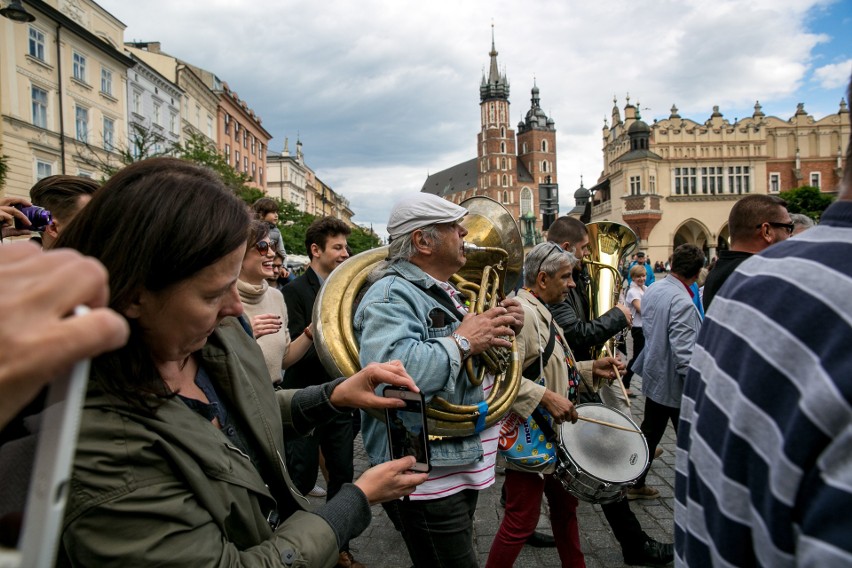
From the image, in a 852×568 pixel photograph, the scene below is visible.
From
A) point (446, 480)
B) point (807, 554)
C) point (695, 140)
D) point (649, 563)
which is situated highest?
point (695, 140)

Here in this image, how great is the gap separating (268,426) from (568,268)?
2.54 m

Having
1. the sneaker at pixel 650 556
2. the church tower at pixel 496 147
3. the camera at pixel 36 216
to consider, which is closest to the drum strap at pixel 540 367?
the sneaker at pixel 650 556

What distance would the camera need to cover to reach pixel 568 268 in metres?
3.64

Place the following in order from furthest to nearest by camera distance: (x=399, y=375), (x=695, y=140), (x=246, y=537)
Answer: (x=695, y=140) → (x=399, y=375) → (x=246, y=537)

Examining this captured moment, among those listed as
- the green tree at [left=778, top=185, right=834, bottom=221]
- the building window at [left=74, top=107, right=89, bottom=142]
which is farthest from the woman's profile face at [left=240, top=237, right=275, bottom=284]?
the green tree at [left=778, top=185, right=834, bottom=221]

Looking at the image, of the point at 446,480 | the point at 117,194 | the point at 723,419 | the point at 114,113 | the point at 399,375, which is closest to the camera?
the point at 723,419

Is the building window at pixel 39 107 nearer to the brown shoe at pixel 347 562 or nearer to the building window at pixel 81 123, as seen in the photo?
the building window at pixel 81 123

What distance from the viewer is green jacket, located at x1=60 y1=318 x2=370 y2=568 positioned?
1058 millimetres

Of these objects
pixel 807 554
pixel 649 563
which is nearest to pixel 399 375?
pixel 807 554

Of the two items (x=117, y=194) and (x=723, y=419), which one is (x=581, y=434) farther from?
(x=117, y=194)

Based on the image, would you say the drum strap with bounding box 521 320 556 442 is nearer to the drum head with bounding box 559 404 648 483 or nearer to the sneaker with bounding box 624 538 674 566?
the drum head with bounding box 559 404 648 483

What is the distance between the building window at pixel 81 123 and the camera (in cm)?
2495

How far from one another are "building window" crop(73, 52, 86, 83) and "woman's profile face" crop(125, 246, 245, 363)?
29297mm

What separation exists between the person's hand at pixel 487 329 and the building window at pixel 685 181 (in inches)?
2266
